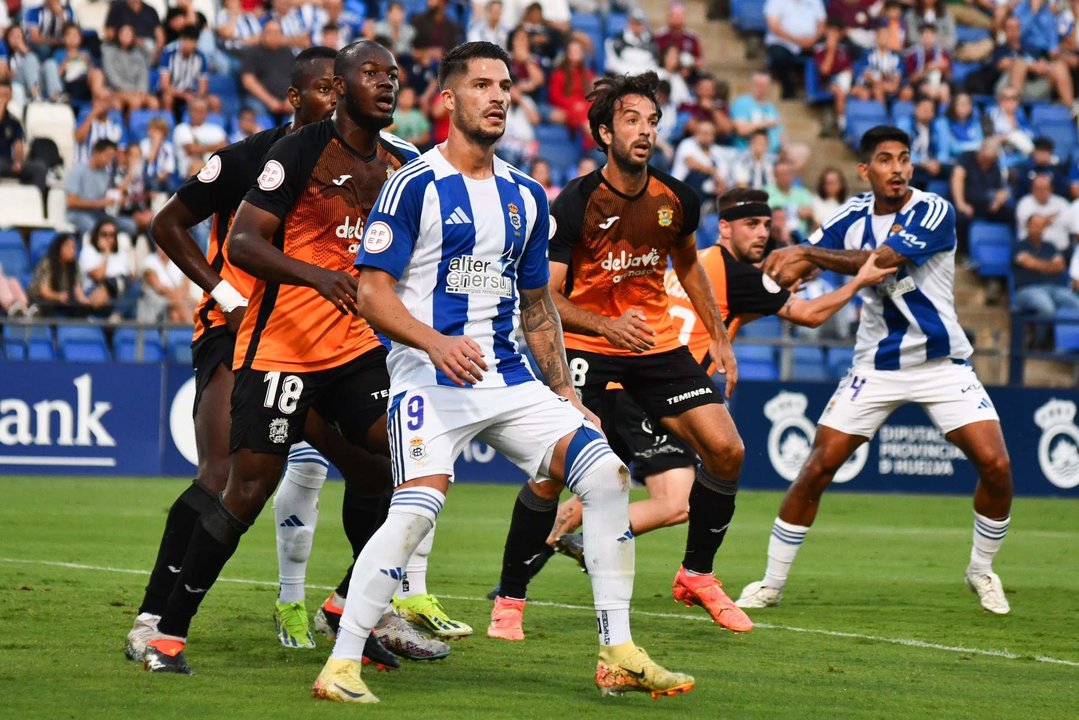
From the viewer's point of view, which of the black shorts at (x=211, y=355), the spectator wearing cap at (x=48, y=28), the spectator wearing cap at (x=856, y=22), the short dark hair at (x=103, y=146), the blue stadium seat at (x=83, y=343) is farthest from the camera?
the spectator wearing cap at (x=856, y=22)

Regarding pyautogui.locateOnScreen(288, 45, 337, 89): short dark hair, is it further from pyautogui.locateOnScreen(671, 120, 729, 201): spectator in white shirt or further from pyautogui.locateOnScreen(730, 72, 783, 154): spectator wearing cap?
pyautogui.locateOnScreen(730, 72, 783, 154): spectator wearing cap

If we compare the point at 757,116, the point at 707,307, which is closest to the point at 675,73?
the point at 757,116

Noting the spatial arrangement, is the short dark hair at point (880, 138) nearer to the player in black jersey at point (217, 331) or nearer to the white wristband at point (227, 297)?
the player in black jersey at point (217, 331)

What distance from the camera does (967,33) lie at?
25625 mm

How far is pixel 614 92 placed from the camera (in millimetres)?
8352

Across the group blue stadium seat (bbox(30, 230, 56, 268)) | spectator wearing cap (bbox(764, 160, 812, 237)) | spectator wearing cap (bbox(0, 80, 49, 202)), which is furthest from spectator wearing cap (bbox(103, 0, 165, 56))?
spectator wearing cap (bbox(764, 160, 812, 237))

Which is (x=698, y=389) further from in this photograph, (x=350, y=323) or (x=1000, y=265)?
(x=1000, y=265)

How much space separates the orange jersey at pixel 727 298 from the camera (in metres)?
9.93

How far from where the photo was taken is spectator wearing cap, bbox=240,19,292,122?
2073 centimetres

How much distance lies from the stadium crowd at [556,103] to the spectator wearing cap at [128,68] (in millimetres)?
25

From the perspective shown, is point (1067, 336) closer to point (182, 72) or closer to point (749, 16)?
point (749, 16)

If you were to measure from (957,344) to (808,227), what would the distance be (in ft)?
37.8

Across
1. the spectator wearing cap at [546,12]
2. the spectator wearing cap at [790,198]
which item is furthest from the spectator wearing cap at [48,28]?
the spectator wearing cap at [790,198]

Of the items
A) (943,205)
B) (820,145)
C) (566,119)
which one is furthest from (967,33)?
(943,205)
